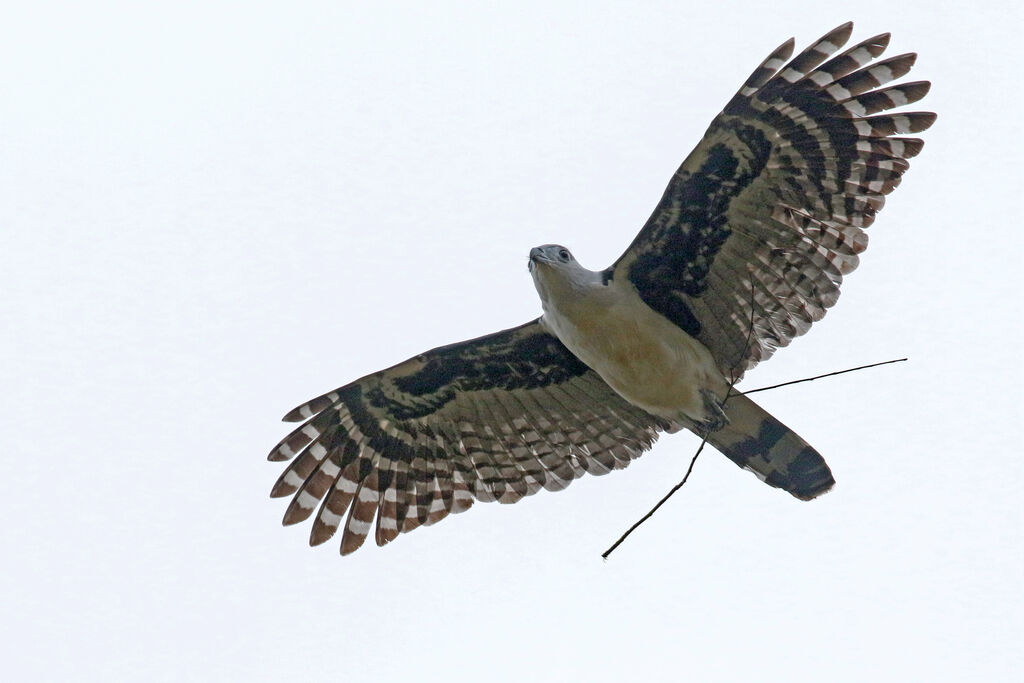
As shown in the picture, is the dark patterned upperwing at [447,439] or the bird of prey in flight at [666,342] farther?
the dark patterned upperwing at [447,439]

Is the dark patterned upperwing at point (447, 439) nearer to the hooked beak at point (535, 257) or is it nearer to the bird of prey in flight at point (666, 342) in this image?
the bird of prey in flight at point (666, 342)

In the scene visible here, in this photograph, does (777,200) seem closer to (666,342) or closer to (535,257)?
(666,342)

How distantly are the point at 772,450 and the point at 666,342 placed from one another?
45.6 inches

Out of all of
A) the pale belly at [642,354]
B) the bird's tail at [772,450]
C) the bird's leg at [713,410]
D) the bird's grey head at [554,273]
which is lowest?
the bird's tail at [772,450]

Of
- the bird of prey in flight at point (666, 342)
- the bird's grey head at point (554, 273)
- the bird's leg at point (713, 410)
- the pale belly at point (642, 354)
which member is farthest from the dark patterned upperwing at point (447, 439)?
the bird's grey head at point (554, 273)

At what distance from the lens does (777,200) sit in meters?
10.4

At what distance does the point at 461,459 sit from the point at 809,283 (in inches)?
128

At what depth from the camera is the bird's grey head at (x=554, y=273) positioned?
10.4 meters

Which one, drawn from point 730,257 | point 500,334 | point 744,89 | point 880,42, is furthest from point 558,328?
point 880,42

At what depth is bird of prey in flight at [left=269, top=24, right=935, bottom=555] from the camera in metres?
10.2

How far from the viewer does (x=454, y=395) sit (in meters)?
11.4

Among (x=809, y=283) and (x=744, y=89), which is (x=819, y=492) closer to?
(x=809, y=283)

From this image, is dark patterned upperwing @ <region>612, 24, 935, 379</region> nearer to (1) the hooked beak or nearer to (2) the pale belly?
(2) the pale belly

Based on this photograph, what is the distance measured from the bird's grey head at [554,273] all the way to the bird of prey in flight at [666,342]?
13 mm
